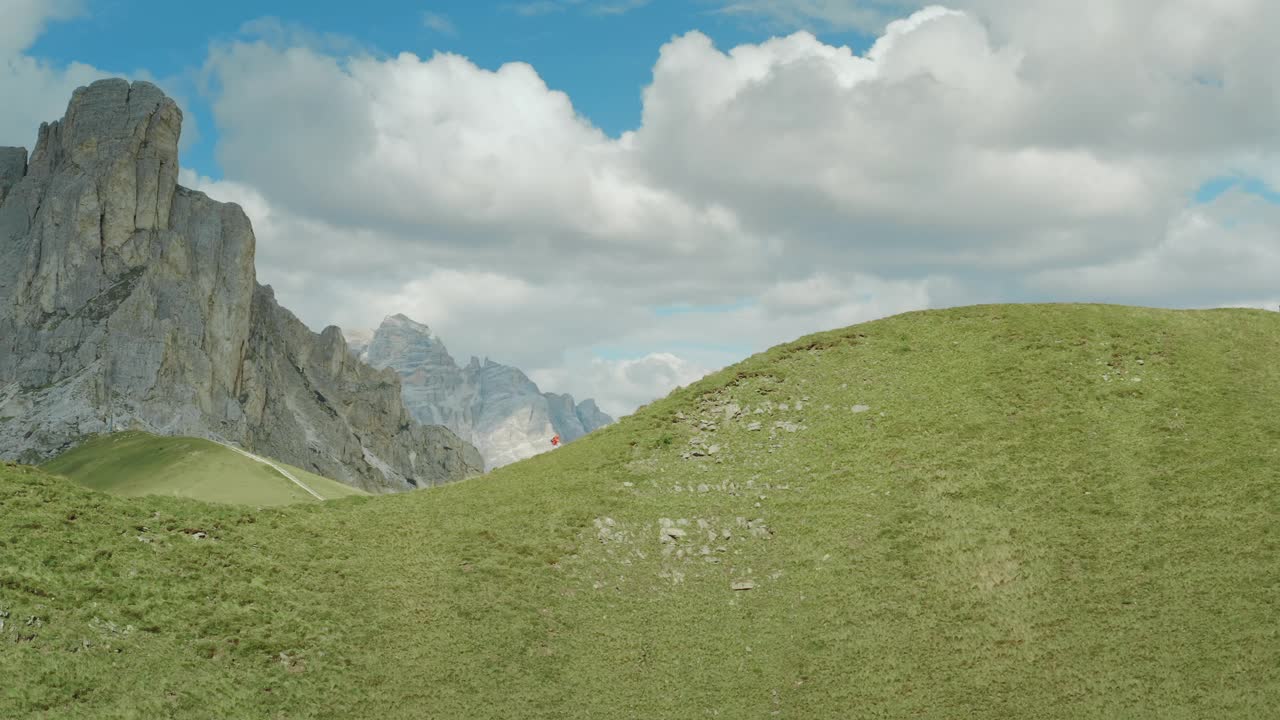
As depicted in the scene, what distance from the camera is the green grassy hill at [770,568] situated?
31.8 metres

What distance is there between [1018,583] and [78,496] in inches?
1513

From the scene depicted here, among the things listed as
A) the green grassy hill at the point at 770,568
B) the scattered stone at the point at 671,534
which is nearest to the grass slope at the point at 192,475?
the green grassy hill at the point at 770,568

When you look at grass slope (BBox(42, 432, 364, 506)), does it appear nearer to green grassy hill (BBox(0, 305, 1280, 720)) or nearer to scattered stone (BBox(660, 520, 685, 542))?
green grassy hill (BBox(0, 305, 1280, 720))

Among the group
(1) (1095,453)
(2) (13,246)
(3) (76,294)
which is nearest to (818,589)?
(1) (1095,453)

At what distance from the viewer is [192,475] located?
82.1 metres

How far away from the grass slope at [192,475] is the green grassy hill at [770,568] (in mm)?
35964

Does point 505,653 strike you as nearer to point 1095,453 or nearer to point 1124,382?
point 1095,453

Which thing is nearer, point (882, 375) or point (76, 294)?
point (882, 375)

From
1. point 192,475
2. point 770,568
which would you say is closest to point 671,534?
point 770,568

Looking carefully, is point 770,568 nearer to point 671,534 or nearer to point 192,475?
point 671,534

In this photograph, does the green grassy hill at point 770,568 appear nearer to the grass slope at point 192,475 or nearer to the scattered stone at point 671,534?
the scattered stone at point 671,534

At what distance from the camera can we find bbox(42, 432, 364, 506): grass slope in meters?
79.3

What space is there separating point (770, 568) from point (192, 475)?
60286 mm

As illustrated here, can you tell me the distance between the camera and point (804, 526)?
43781mm
